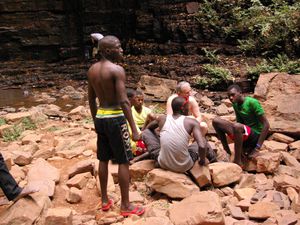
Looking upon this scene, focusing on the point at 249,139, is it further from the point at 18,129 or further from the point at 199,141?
the point at 18,129

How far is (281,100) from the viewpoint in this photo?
21.5ft

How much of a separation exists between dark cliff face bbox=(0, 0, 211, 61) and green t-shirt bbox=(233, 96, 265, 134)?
11288mm

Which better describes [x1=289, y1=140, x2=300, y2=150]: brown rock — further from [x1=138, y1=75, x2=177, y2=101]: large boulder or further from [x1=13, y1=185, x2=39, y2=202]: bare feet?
[x1=138, y1=75, x2=177, y2=101]: large boulder

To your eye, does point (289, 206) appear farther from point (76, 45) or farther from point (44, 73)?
point (76, 45)

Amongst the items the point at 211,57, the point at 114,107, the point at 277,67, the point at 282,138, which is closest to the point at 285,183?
the point at 282,138

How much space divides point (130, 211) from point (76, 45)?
48.6ft

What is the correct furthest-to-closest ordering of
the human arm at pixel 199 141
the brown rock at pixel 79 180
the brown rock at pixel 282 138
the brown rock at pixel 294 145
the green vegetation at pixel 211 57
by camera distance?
the green vegetation at pixel 211 57
the brown rock at pixel 282 138
the brown rock at pixel 294 145
the brown rock at pixel 79 180
the human arm at pixel 199 141

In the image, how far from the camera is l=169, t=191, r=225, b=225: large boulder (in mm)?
3182

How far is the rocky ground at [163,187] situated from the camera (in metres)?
3.35

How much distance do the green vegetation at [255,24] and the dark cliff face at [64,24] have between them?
80.8 inches

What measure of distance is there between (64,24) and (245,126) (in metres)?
14.4

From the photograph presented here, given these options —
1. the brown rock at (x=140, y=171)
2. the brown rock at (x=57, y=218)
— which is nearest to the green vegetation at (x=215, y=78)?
the brown rock at (x=140, y=171)

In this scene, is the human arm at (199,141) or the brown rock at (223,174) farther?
the brown rock at (223,174)

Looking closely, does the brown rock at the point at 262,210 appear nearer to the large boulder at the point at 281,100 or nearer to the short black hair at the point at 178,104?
the short black hair at the point at 178,104
